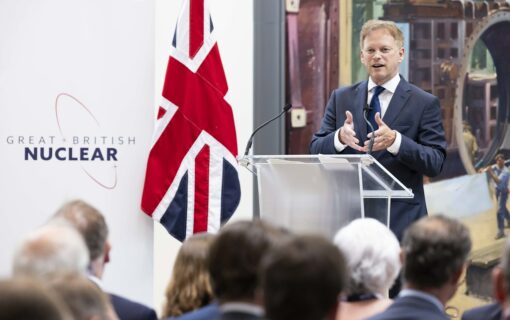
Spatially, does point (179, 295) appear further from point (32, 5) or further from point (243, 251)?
point (32, 5)

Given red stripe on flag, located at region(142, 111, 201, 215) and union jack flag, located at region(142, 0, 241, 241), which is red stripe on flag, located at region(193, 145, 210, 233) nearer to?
union jack flag, located at region(142, 0, 241, 241)

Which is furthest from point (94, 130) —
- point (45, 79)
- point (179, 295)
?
point (179, 295)

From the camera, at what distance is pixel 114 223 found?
24.9ft

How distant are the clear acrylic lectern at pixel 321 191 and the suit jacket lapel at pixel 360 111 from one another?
0.52 m

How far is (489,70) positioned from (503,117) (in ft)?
1.16

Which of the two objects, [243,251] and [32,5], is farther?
[32,5]

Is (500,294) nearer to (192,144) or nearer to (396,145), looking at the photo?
(396,145)

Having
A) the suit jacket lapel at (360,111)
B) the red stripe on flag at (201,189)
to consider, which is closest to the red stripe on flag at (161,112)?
the red stripe on flag at (201,189)

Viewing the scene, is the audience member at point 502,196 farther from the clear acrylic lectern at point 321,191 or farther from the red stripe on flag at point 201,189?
the clear acrylic lectern at point 321,191

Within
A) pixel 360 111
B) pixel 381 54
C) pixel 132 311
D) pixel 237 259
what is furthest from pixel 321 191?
pixel 237 259

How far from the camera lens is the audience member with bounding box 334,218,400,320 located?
4371 mm

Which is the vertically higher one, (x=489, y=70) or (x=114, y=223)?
(x=489, y=70)

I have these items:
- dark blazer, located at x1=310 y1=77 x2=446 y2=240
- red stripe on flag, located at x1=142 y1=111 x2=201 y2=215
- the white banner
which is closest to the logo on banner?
the white banner

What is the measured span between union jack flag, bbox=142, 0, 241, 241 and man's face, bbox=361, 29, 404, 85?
1516 millimetres
